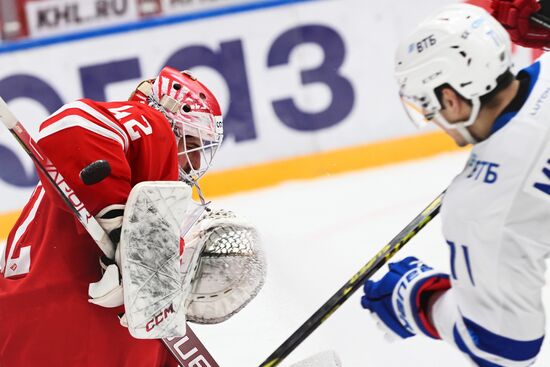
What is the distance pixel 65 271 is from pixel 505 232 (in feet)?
3.40

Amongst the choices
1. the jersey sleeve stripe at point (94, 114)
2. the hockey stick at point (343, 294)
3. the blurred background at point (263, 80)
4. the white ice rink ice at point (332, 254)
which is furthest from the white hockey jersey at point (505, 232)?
the blurred background at point (263, 80)

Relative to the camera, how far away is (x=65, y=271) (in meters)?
2.25

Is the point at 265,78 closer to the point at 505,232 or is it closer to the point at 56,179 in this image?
the point at 56,179

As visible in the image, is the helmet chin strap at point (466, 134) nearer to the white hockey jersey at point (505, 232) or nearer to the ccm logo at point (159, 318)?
the white hockey jersey at point (505, 232)

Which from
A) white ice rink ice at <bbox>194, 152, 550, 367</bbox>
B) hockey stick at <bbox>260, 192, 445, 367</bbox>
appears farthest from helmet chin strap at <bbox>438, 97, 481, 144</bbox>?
white ice rink ice at <bbox>194, 152, 550, 367</bbox>

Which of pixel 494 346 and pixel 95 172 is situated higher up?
pixel 95 172

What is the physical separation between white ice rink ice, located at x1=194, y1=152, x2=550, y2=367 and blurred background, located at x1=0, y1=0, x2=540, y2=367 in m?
0.02

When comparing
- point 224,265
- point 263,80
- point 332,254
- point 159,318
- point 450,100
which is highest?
point 450,100

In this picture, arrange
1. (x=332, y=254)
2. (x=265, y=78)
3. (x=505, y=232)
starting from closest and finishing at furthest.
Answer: (x=505, y=232) → (x=332, y=254) → (x=265, y=78)

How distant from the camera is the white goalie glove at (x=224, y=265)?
258 centimetres

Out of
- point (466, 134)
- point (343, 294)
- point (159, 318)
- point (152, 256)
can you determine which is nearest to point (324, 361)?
point (343, 294)

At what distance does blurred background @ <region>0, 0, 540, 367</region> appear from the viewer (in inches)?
180

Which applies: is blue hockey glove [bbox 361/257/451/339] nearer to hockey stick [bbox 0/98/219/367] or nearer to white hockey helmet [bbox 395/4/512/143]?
white hockey helmet [bbox 395/4/512/143]

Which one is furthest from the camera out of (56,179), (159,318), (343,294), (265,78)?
(265,78)
